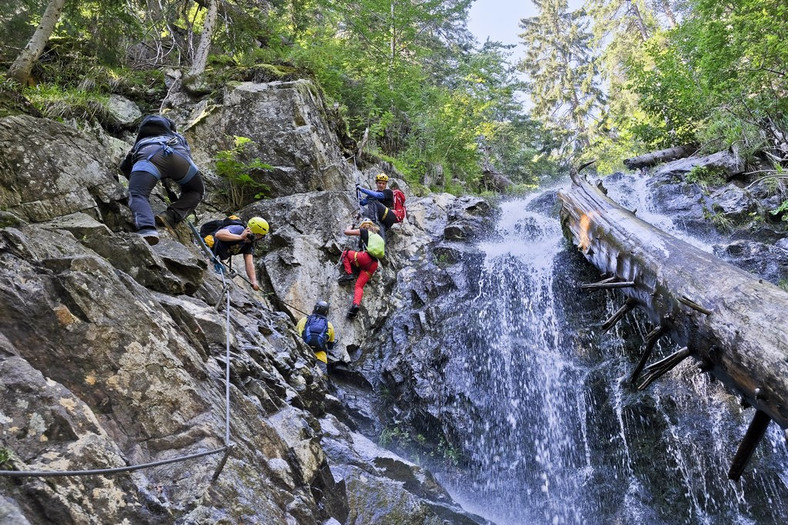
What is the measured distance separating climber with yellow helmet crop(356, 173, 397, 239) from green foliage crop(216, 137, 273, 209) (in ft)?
7.42

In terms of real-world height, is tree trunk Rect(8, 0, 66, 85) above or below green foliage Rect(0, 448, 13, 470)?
above

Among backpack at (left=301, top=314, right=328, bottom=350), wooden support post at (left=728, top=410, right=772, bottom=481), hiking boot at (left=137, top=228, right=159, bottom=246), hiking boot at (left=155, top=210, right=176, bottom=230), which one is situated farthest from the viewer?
backpack at (left=301, top=314, right=328, bottom=350)

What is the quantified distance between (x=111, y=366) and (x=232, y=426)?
0.99 meters

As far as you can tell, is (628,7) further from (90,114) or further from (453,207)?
(90,114)

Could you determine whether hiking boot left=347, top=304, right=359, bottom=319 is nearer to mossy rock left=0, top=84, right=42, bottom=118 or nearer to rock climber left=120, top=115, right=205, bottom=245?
rock climber left=120, top=115, right=205, bottom=245

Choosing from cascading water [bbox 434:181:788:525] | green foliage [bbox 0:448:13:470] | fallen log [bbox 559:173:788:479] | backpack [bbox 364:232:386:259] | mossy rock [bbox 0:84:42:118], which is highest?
mossy rock [bbox 0:84:42:118]

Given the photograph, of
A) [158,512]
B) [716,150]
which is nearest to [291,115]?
[158,512]

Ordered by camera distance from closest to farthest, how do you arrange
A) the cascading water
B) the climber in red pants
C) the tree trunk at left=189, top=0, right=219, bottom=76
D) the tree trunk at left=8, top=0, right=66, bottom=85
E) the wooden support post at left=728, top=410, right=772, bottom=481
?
the wooden support post at left=728, top=410, right=772, bottom=481, the cascading water, the tree trunk at left=8, top=0, right=66, bottom=85, the climber in red pants, the tree trunk at left=189, top=0, right=219, bottom=76

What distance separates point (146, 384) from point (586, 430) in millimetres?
6044

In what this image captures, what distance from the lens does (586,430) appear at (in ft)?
21.7

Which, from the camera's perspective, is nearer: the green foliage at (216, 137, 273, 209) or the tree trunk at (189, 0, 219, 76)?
the green foliage at (216, 137, 273, 209)

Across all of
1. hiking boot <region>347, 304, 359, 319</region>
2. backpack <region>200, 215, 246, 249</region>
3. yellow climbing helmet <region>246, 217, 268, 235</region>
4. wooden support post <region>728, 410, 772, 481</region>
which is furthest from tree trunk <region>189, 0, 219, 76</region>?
wooden support post <region>728, 410, 772, 481</region>

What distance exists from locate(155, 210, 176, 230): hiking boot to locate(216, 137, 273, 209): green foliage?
3.39 meters

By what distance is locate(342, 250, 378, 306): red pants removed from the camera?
8.91 metres
